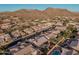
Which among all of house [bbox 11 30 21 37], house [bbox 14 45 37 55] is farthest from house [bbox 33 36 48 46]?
house [bbox 11 30 21 37]

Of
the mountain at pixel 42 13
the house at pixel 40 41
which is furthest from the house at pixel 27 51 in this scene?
the mountain at pixel 42 13

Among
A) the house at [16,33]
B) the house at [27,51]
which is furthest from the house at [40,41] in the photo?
the house at [16,33]

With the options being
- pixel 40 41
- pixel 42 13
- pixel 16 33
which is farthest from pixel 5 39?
pixel 42 13

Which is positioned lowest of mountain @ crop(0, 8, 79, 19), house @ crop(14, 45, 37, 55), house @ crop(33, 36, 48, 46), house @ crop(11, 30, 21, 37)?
house @ crop(14, 45, 37, 55)

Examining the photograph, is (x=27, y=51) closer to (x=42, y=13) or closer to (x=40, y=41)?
(x=40, y=41)

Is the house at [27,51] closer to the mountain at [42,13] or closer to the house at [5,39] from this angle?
the house at [5,39]

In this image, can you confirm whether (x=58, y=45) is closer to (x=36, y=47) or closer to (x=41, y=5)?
(x=36, y=47)

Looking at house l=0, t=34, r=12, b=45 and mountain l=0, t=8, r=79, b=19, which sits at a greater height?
mountain l=0, t=8, r=79, b=19

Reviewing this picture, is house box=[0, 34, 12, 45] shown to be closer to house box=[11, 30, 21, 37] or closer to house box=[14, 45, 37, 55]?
house box=[11, 30, 21, 37]

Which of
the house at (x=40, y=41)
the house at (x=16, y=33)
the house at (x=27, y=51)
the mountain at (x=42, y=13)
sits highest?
the mountain at (x=42, y=13)

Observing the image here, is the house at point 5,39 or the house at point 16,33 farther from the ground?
the house at point 16,33

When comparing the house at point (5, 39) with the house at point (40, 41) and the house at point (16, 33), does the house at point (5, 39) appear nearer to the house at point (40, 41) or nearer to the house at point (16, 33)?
the house at point (16, 33)

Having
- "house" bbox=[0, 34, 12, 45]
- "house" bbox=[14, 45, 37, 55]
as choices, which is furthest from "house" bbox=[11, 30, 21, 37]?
"house" bbox=[14, 45, 37, 55]
